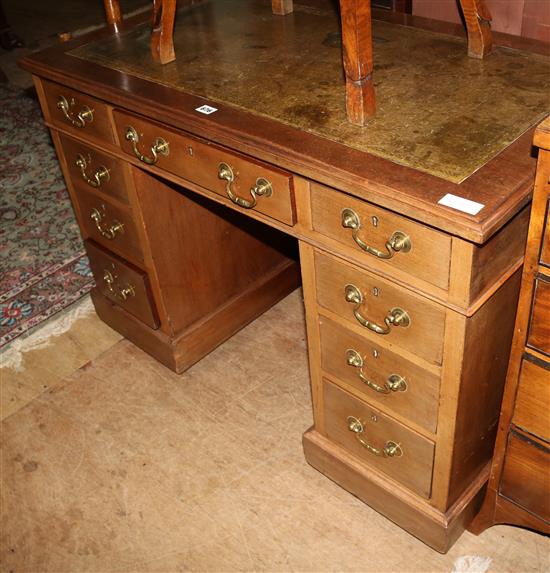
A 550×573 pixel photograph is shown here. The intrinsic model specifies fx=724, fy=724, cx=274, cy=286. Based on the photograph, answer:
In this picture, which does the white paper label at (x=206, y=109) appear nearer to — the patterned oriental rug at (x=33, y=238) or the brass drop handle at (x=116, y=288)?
the brass drop handle at (x=116, y=288)

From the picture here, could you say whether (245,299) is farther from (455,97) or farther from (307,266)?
(455,97)

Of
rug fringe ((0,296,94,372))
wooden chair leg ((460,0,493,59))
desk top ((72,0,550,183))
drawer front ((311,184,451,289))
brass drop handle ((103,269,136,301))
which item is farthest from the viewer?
rug fringe ((0,296,94,372))

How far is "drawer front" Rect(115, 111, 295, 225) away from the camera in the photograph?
1.58 m

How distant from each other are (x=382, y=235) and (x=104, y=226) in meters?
1.20

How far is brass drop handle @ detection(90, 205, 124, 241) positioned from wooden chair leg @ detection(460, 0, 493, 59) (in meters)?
1.15

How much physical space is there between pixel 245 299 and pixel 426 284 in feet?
4.17

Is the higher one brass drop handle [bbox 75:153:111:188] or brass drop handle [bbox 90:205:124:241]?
brass drop handle [bbox 75:153:111:188]

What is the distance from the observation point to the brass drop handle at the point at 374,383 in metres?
1.62

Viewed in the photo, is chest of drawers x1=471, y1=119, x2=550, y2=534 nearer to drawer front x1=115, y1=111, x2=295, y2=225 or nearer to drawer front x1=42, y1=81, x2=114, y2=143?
drawer front x1=115, y1=111, x2=295, y2=225

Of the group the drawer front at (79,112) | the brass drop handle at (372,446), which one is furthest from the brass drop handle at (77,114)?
the brass drop handle at (372,446)

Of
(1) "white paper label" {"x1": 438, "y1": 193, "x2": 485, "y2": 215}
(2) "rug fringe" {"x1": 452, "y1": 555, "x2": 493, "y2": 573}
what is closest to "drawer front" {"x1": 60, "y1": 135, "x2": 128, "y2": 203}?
(1) "white paper label" {"x1": 438, "y1": 193, "x2": 485, "y2": 215}

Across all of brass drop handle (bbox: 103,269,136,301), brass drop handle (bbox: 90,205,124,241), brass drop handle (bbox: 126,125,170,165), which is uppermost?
brass drop handle (bbox: 126,125,170,165)

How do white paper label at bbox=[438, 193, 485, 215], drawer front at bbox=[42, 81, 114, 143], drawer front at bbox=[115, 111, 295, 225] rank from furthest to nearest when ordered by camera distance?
drawer front at bbox=[42, 81, 114, 143]
drawer front at bbox=[115, 111, 295, 225]
white paper label at bbox=[438, 193, 485, 215]

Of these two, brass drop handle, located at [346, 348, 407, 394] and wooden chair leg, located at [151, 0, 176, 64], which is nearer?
brass drop handle, located at [346, 348, 407, 394]
